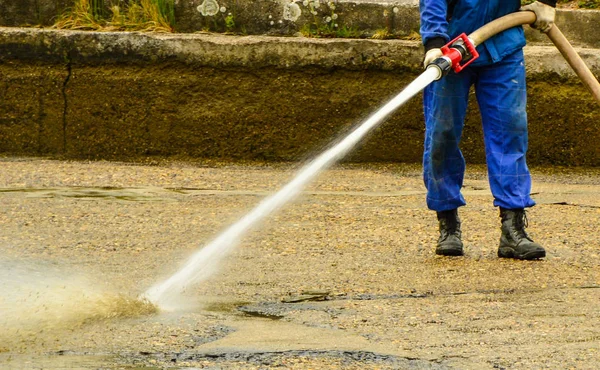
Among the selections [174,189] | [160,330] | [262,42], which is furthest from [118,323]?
[262,42]

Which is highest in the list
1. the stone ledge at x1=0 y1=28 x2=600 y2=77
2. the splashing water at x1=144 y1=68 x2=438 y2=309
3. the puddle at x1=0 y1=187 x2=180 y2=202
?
the stone ledge at x1=0 y1=28 x2=600 y2=77

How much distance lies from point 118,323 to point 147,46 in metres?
4.25

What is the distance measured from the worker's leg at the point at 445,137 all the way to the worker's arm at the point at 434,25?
21 cm

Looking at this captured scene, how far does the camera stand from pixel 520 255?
15.5 ft

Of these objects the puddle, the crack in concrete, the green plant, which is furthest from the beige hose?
the green plant

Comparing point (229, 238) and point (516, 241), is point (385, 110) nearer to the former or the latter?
point (516, 241)

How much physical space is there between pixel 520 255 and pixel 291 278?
1.03 metres

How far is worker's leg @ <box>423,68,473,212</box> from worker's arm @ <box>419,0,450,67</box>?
21cm

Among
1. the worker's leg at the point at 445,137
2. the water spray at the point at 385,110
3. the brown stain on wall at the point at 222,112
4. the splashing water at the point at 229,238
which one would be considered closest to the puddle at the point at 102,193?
the splashing water at the point at 229,238

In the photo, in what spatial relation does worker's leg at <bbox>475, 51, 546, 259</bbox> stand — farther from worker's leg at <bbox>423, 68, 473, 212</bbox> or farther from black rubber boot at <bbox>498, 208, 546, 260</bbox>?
worker's leg at <bbox>423, 68, 473, 212</bbox>

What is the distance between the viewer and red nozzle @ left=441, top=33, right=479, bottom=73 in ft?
14.8

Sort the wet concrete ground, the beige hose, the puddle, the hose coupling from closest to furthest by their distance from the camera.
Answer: the wet concrete ground, the hose coupling, the beige hose, the puddle

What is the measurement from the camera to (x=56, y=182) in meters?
6.66

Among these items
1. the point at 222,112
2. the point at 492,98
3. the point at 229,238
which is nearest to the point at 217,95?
the point at 222,112
